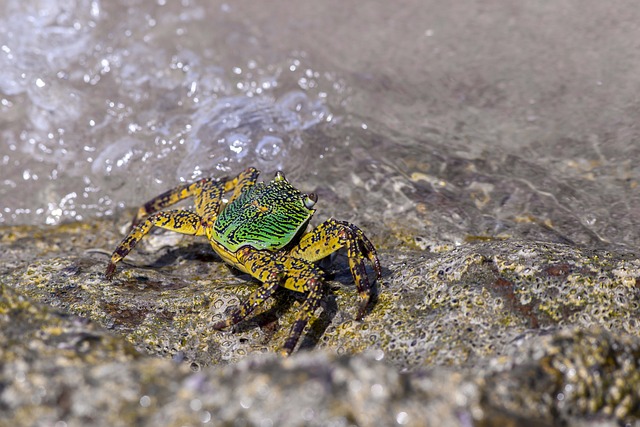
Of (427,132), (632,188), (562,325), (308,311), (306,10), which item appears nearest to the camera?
(562,325)

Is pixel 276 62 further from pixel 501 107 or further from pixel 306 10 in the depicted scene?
pixel 501 107

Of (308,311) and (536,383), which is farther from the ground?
(536,383)

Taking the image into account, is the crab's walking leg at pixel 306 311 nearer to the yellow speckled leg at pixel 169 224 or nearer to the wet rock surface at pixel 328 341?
the wet rock surface at pixel 328 341

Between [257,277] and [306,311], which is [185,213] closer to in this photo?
[257,277]

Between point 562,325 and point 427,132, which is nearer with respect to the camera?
point 562,325

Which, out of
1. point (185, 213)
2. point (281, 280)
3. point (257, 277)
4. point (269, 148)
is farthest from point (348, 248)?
point (269, 148)

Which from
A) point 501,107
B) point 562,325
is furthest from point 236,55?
point 562,325

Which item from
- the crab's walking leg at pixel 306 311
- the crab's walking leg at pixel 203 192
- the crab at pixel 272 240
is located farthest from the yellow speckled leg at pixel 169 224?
the crab's walking leg at pixel 306 311
